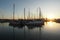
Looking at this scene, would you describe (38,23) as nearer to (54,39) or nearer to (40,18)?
(40,18)

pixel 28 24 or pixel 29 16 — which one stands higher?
pixel 29 16

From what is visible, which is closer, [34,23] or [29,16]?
[34,23]

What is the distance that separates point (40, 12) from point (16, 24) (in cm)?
683

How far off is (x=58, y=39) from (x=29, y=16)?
73.5 feet

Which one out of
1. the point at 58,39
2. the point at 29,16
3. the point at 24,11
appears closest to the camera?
the point at 58,39

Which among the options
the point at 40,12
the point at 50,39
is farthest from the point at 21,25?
the point at 50,39

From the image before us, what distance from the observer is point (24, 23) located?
30859mm

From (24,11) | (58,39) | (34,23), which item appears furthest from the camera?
(24,11)

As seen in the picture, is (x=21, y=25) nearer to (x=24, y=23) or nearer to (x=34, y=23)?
(x=24, y=23)

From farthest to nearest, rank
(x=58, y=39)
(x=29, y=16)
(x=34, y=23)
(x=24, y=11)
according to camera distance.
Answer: (x=29, y=16), (x=24, y=11), (x=34, y=23), (x=58, y=39)

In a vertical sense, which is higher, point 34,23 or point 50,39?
point 34,23

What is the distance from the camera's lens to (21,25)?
98.9ft

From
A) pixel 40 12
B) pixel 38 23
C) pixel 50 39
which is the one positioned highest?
pixel 40 12

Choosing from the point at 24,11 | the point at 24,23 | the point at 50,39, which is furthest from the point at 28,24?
the point at 50,39
